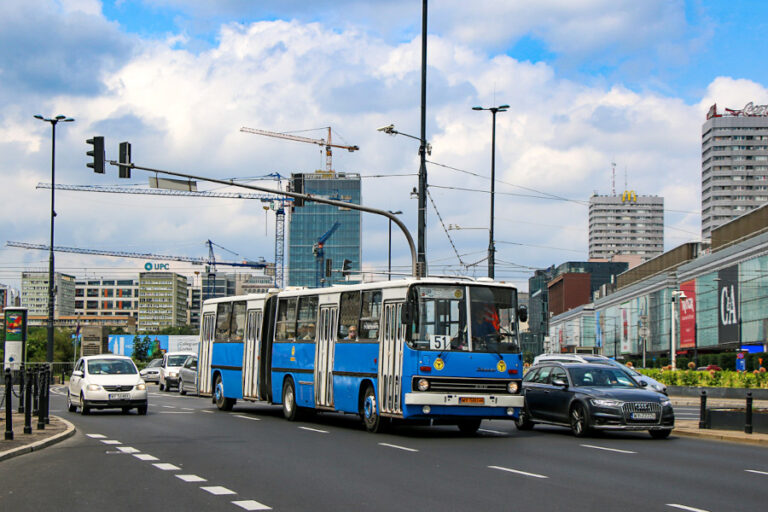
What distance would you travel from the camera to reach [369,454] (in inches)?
661

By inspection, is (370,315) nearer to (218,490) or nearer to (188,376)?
(218,490)

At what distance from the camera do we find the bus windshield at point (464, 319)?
2084 cm

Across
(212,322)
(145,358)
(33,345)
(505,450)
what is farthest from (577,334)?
(505,450)

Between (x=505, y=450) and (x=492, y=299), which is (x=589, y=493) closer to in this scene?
(x=505, y=450)

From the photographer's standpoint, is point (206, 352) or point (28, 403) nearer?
point (28, 403)

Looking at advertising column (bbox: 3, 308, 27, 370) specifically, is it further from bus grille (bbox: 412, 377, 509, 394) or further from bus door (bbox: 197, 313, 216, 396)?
bus grille (bbox: 412, 377, 509, 394)

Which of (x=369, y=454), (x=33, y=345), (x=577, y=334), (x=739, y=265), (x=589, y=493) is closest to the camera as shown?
(x=589, y=493)

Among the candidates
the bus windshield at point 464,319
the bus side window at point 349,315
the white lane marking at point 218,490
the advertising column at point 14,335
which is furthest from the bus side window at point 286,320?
the advertising column at point 14,335

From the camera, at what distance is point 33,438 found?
18.8m

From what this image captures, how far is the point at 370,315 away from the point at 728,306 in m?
78.1

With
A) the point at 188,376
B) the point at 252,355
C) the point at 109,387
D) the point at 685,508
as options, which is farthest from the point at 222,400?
the point at 685,508

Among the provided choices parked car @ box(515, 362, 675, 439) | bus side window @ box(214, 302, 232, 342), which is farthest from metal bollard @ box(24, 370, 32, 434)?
bus side window @ box(214, 302, 232, 342)

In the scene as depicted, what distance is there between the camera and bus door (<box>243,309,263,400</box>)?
2892 centimetres

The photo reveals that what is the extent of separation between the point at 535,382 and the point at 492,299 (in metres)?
3.27
